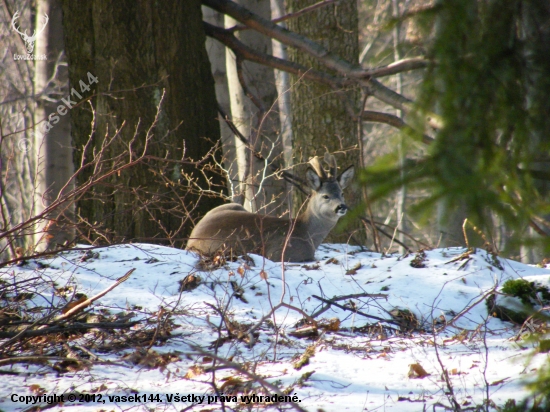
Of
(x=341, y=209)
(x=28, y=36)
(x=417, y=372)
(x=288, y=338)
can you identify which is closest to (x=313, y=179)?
(x=341, y=209)

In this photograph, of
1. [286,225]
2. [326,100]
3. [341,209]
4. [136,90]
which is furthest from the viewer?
[326,100]

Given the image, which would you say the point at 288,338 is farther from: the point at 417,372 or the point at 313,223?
the point at 313,223

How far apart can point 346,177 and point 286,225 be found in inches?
52.6

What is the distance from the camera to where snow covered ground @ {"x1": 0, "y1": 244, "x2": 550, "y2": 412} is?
3279mm

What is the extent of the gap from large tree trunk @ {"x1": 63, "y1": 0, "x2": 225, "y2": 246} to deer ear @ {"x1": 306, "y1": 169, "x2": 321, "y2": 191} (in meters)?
1.73

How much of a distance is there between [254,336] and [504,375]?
5.69ft

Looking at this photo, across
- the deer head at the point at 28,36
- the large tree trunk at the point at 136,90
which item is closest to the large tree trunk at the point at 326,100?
the large tree trunk at the point at 136,90

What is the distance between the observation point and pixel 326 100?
9.23 meters

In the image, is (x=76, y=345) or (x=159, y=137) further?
(x=159, y=137)

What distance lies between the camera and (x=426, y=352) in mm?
4012

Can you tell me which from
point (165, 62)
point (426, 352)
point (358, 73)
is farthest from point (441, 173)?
point (165, 62)

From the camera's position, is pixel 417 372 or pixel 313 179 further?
pixel 313 179

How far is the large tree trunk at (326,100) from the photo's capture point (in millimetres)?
9242

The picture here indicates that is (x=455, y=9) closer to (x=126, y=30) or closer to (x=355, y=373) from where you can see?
(x=355, y=373)
